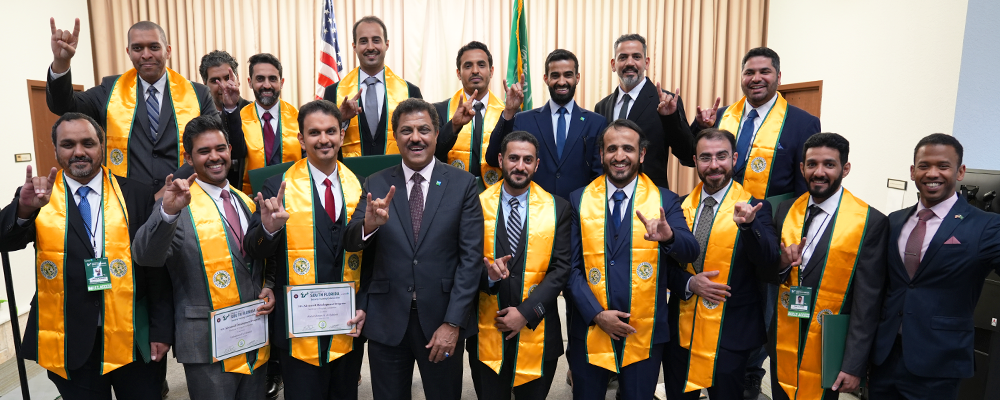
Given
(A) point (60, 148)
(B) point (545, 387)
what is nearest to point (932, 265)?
(B) point (545, 387)

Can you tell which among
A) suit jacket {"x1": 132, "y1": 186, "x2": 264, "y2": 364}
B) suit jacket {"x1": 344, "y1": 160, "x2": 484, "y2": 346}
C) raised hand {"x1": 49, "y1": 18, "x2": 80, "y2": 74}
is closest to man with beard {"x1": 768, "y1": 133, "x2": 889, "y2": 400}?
suit jacket {"x1": 344, "y1": 160, "x2": 484, "y2": 346}

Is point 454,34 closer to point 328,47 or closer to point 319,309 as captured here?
point 328,47

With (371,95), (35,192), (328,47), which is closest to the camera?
(35,192)

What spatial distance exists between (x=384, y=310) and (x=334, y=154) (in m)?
0.78

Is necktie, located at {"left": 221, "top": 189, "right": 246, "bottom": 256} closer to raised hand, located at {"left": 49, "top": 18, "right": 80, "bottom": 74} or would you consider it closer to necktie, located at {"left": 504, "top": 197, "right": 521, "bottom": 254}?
raised hand, located at {"left": 49, "top": 18, "right": 80, "bottom": 74}

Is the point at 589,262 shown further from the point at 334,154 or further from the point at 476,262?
the point at 334,154

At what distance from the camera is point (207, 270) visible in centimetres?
239

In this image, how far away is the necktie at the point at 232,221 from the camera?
8.21 feet

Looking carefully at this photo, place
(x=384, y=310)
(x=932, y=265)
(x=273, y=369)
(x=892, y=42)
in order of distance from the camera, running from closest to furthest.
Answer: (x=932, y=265) < (x=384, y=310) < (x=273, y=369) < (x=892, y=42)

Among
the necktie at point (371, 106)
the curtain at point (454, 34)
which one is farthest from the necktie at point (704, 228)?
the curtain at point (454, 34)

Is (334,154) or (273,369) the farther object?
Answer: (273,369)

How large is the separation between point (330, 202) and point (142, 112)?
129 centimetres

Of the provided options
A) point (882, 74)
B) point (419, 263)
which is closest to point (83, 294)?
point (419, 263)

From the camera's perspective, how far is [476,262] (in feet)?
8.13
